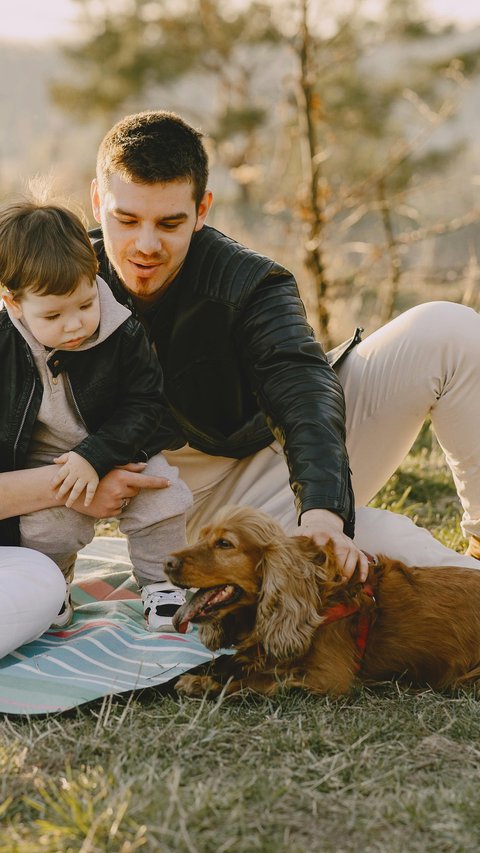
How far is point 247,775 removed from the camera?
219 centimetres

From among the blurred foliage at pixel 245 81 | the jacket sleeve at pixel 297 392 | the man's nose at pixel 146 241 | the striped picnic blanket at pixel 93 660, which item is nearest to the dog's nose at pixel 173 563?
the striped picnic blanket at pixel 93 660

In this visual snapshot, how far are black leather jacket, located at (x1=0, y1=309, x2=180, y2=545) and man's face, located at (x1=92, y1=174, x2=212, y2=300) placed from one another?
9.7 inches

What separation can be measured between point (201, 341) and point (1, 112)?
1362 inches

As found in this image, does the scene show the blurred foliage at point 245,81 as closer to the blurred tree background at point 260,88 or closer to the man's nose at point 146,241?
the blurred tree background at point 260,88

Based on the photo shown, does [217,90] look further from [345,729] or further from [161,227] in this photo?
[345,729]

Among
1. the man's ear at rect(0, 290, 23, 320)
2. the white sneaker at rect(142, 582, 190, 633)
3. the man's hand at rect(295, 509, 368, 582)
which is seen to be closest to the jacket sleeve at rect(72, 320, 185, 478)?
the man's ear at rect(0, 290, 23, 320)

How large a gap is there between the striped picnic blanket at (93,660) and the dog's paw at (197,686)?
40 millimetres

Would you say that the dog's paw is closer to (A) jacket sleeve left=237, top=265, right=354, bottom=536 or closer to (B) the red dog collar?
(B) the red dog collar

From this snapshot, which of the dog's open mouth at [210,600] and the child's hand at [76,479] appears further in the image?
the child's hand at [76,479]

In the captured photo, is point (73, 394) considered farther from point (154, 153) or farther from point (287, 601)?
point (287, 601)

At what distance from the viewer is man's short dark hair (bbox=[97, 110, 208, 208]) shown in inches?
127

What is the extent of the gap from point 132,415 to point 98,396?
0.42 feet

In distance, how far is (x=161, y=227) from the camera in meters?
3.31

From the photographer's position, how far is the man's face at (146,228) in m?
3.25
